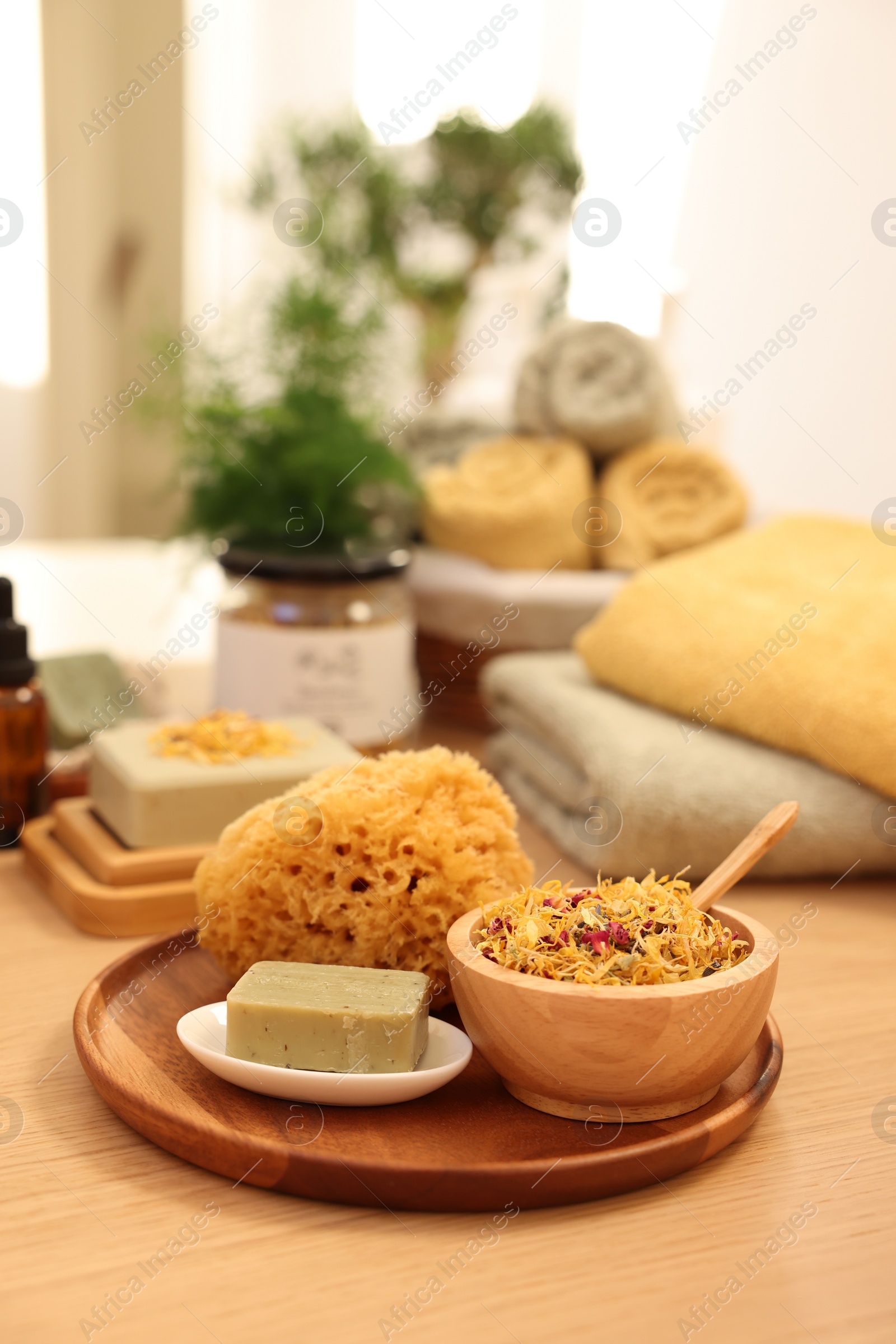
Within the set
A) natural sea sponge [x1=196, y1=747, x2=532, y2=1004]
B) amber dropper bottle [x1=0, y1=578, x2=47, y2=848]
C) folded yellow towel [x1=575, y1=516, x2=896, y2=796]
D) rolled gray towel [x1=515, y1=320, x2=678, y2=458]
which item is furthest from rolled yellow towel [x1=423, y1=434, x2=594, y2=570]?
natural sea sponge [x1=196, y1=747, x2=532, y2=1004]

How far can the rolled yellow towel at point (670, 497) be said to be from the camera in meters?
1.11

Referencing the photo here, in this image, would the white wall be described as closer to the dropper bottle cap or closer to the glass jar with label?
the glass jar with label

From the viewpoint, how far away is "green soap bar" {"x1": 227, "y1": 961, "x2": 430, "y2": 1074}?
0.43 m

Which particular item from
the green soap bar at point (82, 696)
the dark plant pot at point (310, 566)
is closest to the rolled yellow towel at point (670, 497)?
the dark plant pot at point (310, 566)

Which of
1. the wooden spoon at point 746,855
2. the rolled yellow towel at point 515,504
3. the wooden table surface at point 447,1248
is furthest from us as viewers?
the rolled yellow towel at point 515,504

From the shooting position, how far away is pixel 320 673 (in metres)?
0.87

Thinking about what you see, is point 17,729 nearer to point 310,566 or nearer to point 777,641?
point 310,566

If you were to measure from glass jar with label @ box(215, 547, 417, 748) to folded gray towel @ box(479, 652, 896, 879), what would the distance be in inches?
6.0

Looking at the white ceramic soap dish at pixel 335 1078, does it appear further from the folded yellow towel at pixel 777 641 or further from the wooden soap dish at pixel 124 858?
the folded yellow towel at pixel 777 641

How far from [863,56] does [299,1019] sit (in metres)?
1.18

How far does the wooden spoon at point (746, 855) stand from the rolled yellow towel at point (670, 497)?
2.02 feet

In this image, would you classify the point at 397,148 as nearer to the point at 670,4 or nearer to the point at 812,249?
the point at 670,4

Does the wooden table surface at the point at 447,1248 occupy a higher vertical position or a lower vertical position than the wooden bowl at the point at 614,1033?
lower

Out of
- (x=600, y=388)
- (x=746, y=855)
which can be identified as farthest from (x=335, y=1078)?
(x=600, y=388)
